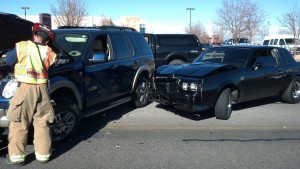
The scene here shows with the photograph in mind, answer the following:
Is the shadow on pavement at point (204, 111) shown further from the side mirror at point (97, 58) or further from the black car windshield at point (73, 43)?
the black car windshield at point (73, 43)

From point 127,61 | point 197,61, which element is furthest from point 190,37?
point 127,61

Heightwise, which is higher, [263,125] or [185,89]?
[185,89]

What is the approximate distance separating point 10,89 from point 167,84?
330cm

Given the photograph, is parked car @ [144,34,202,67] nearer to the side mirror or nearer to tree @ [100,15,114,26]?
the side mirror

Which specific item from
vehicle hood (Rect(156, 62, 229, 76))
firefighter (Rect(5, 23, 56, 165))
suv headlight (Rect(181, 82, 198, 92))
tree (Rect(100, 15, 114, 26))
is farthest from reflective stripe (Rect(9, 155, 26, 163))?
tree (Rect(100, 15, 114, 26))

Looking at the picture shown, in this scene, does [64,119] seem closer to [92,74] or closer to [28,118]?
[28,118]

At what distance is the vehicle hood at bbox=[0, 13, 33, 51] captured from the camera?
6.52 meters

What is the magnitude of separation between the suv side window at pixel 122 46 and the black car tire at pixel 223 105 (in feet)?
7.28

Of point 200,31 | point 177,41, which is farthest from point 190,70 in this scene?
point 200,31

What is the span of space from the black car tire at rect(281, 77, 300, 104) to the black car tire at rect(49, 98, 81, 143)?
19.0ft

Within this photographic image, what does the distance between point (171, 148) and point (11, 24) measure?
3765 mm

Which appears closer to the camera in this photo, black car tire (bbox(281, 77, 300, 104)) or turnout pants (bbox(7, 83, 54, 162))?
turnout pants (bbox(7, 83, 54, 162))

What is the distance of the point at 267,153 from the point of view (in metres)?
5.34

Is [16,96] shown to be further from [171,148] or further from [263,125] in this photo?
[263,125]
